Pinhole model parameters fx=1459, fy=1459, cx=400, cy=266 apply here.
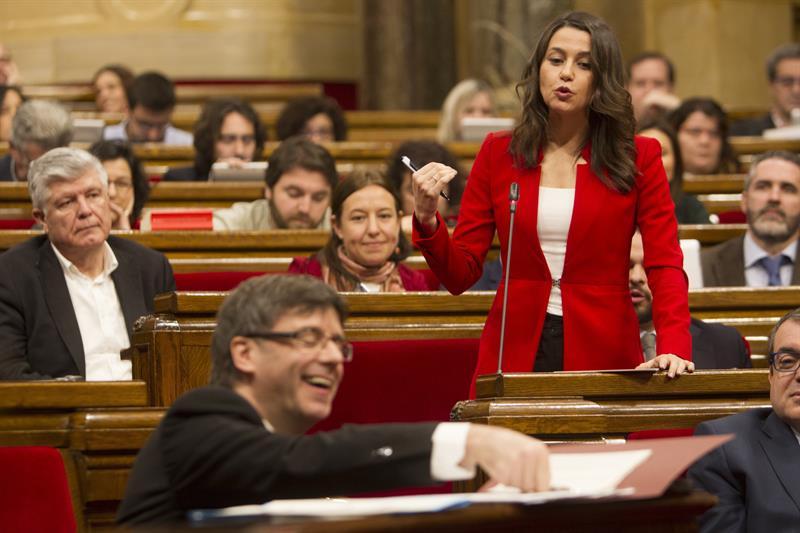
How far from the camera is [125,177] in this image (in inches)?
192

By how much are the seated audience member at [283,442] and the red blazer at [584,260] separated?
990 mm

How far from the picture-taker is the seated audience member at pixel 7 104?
678 centimetres

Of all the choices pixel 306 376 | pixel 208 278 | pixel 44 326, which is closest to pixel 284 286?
pixel 306 376

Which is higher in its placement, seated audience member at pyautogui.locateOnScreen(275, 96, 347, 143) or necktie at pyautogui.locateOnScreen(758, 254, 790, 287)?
seated audience member at pyautogui.locateOnScreen(275, 96, 347, 143)

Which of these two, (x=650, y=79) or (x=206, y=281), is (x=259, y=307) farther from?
(x=650, y=79)

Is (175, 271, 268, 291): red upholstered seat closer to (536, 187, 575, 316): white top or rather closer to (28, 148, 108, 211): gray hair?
(28, 148, 108, 211): gray hair

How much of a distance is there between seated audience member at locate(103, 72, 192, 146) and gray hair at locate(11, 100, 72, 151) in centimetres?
148

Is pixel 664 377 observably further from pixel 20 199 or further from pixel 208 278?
pixel 20 199

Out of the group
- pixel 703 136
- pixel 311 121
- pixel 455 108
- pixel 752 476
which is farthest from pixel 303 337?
pixel 455 108

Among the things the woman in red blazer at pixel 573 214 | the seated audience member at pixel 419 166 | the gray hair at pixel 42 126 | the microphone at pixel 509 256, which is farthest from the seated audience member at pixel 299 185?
the microphone at pixel 509 256

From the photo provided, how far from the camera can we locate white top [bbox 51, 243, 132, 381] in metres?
3.54

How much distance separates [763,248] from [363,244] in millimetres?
1444

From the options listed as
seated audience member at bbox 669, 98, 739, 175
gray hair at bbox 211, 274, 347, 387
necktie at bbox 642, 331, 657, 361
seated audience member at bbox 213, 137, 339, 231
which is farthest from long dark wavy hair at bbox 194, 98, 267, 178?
gray hair at bbox 211, 274, 347, 387

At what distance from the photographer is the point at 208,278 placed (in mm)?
4145
